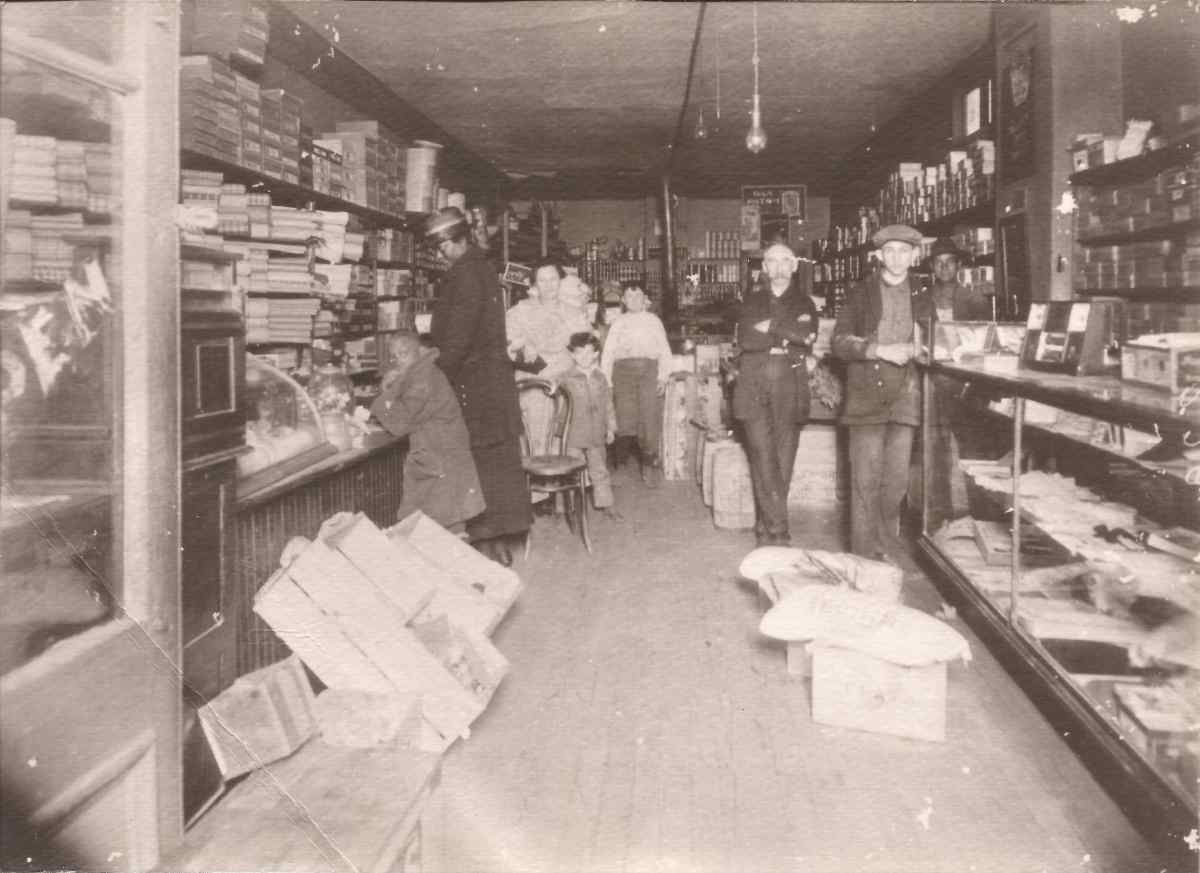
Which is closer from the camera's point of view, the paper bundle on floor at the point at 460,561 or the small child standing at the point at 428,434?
the paper bundle on floor at the point at 460,561

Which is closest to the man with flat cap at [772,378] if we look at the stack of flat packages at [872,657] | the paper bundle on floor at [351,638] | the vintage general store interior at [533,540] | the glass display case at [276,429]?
the vintage general store interior at [533,540]

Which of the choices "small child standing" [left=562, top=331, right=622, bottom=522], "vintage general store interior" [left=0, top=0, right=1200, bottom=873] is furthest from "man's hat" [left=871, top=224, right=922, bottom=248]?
"small child standing" [left=562, top=331, right=622, bottom=522]

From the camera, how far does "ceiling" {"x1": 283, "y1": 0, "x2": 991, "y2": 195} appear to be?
223 inches

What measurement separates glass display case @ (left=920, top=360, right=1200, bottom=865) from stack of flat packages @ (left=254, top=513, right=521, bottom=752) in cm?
160

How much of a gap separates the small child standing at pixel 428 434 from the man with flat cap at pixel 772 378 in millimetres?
1671

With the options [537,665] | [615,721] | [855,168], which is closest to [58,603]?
[615,721]

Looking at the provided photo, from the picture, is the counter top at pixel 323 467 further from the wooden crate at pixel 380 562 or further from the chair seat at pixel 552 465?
the chair seat at pixel 552 465

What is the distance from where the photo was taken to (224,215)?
4.96 metres

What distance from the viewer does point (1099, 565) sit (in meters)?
2.81

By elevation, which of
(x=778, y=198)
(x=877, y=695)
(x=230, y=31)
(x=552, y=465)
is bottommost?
(x=877, y=695)

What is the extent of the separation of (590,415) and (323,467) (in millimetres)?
2392

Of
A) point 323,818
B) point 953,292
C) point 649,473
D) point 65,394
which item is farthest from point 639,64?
point 323,818

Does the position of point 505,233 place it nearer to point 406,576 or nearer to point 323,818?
point 406,576

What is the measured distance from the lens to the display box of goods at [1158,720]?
2154mm
